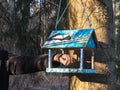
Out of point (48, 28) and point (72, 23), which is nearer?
point (72, 23)

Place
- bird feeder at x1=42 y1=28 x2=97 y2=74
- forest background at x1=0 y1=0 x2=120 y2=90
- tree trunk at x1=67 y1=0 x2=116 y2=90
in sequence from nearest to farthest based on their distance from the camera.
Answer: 1. bird feeder at x1=42 y1=28 x2=97 y2=74
2. tree trunk at x1=67 y1=0 x2=116 y2=90
3. forest background at x1=0 y1=0 x2=120 y2=90

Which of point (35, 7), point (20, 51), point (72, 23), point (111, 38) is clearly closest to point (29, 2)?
point (35, 7)

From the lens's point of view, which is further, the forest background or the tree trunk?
the forest background

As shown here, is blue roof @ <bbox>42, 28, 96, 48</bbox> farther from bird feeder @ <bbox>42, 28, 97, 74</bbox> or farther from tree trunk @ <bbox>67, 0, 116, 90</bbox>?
tree trunk @ <bbox>67, 0, 116, 90</bbox>

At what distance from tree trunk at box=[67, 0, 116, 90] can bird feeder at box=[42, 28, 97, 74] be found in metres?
0.09

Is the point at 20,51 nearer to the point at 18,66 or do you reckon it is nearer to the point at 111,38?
the point at 18,66

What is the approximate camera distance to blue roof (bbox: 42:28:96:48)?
2.18 meters

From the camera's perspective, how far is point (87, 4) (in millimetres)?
2416

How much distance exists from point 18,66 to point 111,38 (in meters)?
0.64

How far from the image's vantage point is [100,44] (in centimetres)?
233

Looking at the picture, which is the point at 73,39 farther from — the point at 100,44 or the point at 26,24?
the point at 26,24

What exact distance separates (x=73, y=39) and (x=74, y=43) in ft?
0.12

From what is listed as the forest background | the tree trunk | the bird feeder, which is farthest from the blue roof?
the forest background

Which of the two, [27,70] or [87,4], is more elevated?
[87,4]
